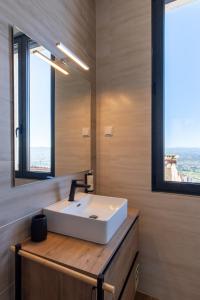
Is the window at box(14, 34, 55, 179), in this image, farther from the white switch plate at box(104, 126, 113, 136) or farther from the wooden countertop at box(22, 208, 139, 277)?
the white switch plate at box(104, 126, 113, 136)

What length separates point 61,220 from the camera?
1129 mm

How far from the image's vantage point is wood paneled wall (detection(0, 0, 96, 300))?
95 centimetres

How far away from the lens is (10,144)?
3.28 ft

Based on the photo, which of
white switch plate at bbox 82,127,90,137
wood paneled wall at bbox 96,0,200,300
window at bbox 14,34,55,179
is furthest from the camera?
white switch plate at bbox 82,127,90,137

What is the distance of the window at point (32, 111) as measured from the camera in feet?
3.48

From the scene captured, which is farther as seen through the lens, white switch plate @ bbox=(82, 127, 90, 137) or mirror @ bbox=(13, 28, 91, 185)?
white switch plate @ bbox=(82, 127, 90, 137)

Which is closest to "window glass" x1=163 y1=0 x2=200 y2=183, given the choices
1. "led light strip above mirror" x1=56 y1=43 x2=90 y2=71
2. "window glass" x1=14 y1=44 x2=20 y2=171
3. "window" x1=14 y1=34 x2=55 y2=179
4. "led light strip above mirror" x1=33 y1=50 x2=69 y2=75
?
"led light strip above mirror" x1=56 y1=43 x2=90 y2=71

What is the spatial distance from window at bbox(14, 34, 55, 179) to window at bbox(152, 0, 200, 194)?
903 millimetres

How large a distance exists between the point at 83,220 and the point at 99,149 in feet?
3.10

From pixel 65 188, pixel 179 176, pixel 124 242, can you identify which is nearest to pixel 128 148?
pixel 179 176

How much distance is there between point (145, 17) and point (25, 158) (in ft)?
5.22

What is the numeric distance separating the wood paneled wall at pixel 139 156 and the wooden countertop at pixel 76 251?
2.14 ft

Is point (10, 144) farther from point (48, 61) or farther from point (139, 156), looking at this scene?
point (139, 156)

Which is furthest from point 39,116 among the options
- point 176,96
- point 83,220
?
point 176,96
